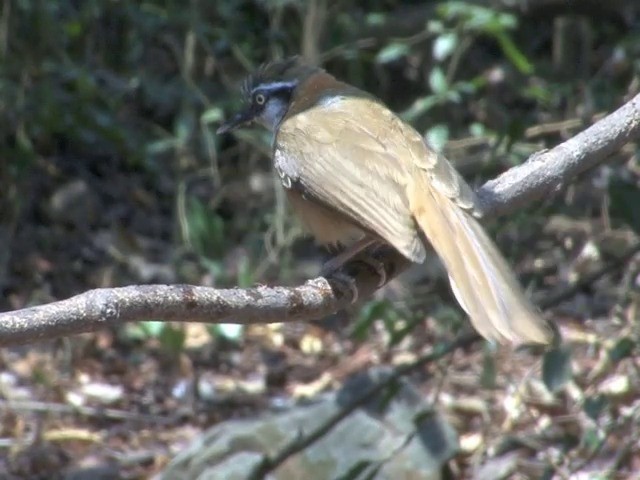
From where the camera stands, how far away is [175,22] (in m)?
7.77

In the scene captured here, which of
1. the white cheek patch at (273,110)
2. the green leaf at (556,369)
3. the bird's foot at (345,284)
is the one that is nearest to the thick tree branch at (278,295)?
the bird's foot at (345,284)

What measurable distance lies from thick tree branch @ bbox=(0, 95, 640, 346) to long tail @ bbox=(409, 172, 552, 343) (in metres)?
0.12

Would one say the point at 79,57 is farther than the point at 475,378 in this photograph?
Yes

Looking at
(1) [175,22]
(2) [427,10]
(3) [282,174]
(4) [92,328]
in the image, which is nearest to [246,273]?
(3) [282,174]

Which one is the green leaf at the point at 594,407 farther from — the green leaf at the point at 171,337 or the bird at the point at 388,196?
the green leaf at the point at 171,337

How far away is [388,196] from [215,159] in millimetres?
4049

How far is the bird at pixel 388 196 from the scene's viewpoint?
12.1 feet

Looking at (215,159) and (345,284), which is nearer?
(345,284)

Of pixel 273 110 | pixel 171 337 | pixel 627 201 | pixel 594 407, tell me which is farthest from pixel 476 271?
pixel 171 337

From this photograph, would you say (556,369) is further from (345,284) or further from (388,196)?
(345,284)

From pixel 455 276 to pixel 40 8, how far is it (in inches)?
174

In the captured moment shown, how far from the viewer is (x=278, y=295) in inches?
128

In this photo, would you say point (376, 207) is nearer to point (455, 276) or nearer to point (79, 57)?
point (455, 276)

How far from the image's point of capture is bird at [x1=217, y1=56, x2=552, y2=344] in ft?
12.1
